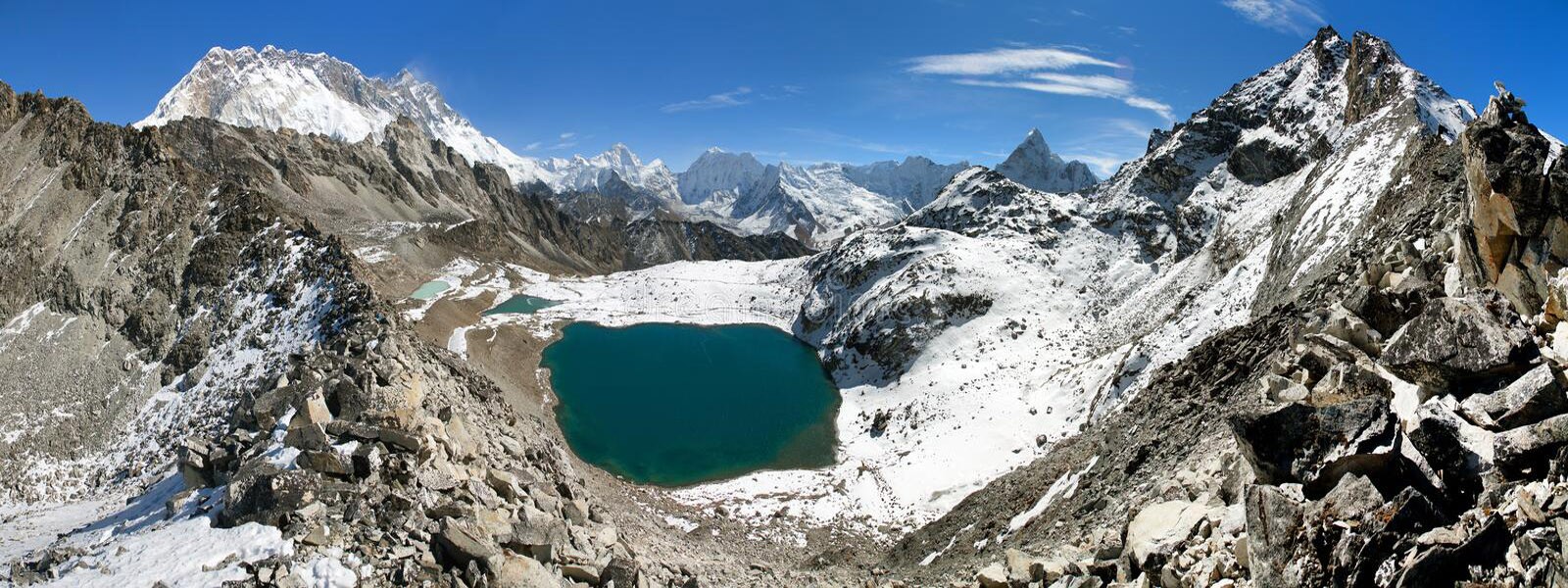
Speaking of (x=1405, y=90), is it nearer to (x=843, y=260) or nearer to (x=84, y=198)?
(x=843, y=260)

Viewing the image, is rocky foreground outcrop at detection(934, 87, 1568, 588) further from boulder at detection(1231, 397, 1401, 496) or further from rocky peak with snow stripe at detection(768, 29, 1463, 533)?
rocky peak with snow stripe at detection(768, 29, 1463, 533)

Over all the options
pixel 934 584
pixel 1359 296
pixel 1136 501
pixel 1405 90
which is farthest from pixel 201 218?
pixel 1405 90

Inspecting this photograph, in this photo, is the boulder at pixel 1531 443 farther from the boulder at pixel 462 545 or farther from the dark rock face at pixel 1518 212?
the boulder at pixel 462 545

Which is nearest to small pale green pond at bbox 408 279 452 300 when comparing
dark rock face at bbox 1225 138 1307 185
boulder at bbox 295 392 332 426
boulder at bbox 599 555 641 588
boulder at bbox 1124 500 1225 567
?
boulder at bbox 295 392 332 426

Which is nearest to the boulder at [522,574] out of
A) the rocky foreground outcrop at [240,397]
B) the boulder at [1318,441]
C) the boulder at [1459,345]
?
the rocky foreground outcrop at [240,397]

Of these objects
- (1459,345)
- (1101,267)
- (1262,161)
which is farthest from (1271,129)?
(1459,345)

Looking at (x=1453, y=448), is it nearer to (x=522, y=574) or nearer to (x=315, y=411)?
(x=522, y=574)
